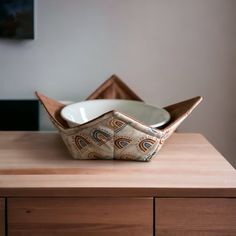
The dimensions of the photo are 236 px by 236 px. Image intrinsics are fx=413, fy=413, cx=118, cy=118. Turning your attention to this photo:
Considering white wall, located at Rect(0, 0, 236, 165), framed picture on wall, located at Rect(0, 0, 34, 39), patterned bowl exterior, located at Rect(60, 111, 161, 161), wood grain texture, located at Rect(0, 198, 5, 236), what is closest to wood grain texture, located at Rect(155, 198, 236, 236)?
patterned bowl exterior, located at Rect(60, 111, 161, 161)

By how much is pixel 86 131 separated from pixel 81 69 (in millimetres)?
504

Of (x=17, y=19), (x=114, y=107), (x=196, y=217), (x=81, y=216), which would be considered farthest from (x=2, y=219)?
(x=17, y=19)

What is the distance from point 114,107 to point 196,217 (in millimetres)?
469

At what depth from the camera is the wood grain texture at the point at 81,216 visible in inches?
31.9

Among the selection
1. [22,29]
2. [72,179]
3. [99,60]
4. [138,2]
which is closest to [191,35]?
[138,2]

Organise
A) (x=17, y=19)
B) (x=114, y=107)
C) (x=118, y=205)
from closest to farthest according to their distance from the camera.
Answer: (x=118, y=205)
(x=114, y=107)
(x=17, y=19)

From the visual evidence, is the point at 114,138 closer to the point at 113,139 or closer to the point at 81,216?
the point at 113,139

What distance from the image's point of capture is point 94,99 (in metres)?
1.23

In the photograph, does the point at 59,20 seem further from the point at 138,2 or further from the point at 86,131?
the point at 86,131

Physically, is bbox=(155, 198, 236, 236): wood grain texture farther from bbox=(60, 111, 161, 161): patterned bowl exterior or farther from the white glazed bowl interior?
the white glazed bowl interior

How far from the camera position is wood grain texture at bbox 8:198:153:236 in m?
0.81

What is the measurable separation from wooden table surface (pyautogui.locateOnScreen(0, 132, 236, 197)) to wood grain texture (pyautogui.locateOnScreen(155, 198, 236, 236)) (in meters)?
0.02

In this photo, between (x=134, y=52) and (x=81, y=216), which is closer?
(x=81, y=216)

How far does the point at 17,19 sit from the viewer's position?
4.31 ft
